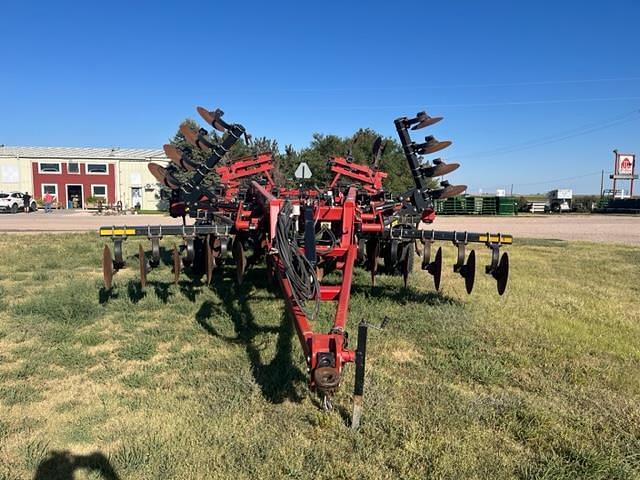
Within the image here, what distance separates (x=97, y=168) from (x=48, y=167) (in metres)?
4.15

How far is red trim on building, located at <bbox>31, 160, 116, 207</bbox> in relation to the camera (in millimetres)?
42188

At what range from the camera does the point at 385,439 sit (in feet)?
9.55

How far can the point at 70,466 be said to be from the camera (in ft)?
8.76

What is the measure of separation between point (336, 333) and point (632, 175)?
51613 mm

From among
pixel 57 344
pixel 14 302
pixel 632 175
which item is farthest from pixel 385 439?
pixel 632 175

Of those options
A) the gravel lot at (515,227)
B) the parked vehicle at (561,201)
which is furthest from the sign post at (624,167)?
the gravel lot at (515,227)

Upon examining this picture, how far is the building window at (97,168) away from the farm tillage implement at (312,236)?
3849 centimetres

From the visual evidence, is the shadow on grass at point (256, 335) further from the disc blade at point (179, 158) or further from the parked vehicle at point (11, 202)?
the parked vehicle at point (11, 202)

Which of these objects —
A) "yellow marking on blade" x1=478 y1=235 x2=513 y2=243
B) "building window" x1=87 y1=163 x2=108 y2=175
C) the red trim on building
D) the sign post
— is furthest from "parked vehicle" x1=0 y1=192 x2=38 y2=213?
the sign post

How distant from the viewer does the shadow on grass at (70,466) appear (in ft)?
8.48

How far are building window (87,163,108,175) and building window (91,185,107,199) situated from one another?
49.1 inches

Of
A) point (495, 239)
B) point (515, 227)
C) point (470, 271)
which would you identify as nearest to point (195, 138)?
point (470, 271)

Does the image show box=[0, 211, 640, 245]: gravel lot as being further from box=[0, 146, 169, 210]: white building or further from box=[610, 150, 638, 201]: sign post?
box=[610, 150, 638, 201]: sign post

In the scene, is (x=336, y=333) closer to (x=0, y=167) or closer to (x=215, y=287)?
(x=215, y=287)
